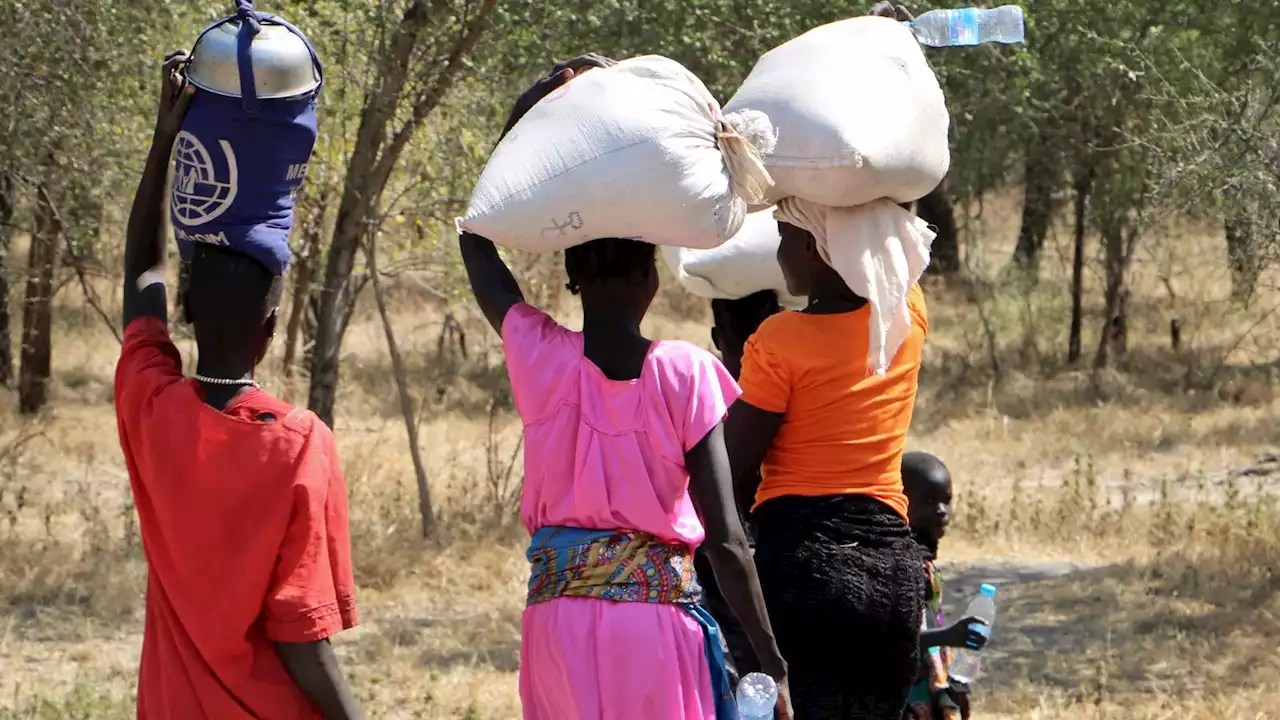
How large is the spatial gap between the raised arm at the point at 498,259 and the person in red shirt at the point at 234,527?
42cm

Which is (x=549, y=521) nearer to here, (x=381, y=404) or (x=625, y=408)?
(x=625, y=408)

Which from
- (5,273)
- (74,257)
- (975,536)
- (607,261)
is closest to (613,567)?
(607,261)

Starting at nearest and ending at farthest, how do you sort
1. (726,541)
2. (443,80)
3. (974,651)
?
(726,541)
(974,651)
(443,80)

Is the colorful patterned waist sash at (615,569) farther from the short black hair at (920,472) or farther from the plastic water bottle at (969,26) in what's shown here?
the plastic water bottle at (969,26)

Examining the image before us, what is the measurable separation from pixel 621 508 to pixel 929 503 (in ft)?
4.54

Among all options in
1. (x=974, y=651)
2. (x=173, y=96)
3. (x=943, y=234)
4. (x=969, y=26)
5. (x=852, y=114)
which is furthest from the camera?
(x=943, y=234)

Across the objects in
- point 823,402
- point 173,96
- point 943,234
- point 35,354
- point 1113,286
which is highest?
point 943,234

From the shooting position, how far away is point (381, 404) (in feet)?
41.0

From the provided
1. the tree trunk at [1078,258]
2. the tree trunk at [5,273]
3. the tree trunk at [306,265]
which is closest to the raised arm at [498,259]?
the tree trunk at [5,273]

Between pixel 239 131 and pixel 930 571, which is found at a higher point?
pixel 239 131

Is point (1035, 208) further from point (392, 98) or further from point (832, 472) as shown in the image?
point (832, 472)

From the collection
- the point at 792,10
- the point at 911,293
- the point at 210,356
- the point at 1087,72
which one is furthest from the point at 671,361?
the point at 1087,72

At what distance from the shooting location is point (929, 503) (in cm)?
365

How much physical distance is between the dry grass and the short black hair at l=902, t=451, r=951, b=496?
1890 millimetres
